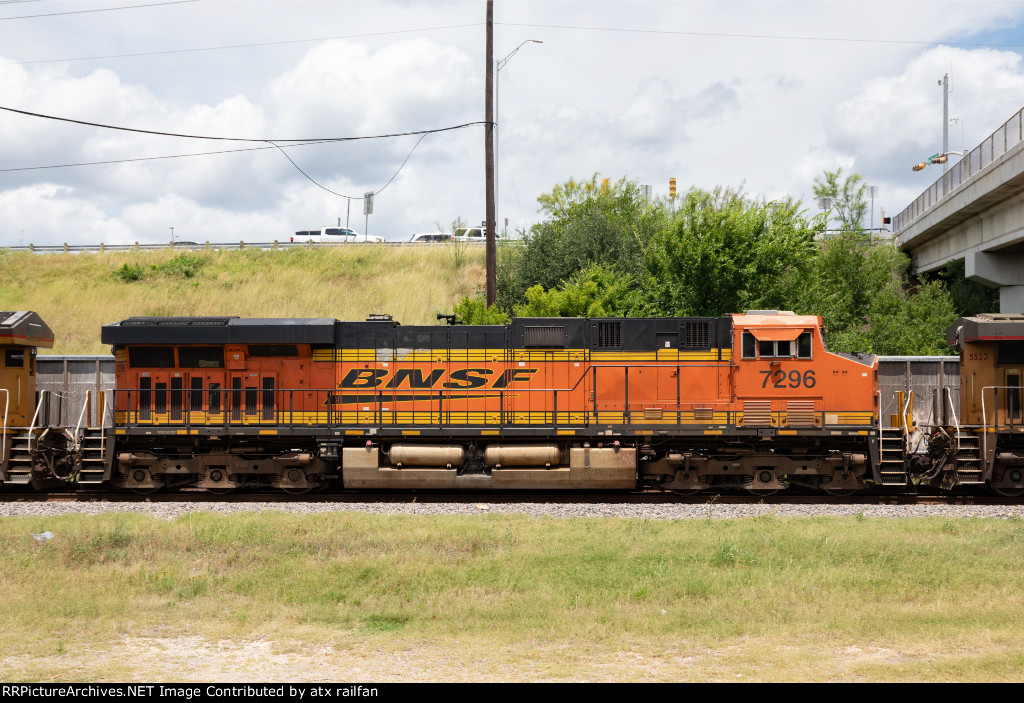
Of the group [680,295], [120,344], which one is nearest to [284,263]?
[680,295]

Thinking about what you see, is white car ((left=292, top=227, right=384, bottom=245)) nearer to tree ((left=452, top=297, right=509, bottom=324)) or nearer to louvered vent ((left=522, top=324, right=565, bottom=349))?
tree ((left=452, top=297, right=509, bottom=324))

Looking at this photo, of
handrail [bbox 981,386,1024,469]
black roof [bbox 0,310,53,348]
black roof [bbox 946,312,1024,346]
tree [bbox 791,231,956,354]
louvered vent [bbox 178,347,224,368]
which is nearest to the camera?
handrail [bbox 981,386,1024,469]

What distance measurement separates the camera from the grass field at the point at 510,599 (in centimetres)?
668

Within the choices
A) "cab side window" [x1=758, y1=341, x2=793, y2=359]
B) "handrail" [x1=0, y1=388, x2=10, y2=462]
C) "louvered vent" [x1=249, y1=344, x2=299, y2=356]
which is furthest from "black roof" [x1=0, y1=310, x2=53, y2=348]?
"cab side window" [x1=758, y1=341, x2=793, y2=359]

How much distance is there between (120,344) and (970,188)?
73.2ft

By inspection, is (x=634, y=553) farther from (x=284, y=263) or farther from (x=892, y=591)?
(x=284, y=263)

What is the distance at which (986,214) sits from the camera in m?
24.7

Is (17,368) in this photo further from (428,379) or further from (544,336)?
(544,336)

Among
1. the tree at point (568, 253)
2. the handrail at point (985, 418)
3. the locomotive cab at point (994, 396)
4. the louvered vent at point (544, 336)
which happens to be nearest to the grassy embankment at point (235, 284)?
the tree at point (568, 253)

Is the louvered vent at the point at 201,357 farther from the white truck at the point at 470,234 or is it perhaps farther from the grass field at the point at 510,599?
the white truck at the point at 470,234

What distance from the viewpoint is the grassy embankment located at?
37875 millimetres

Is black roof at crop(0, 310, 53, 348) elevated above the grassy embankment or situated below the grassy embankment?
below

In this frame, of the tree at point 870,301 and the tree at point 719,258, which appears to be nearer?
the tree at point 719,258

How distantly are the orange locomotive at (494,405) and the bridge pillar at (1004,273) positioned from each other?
39.6 feet
